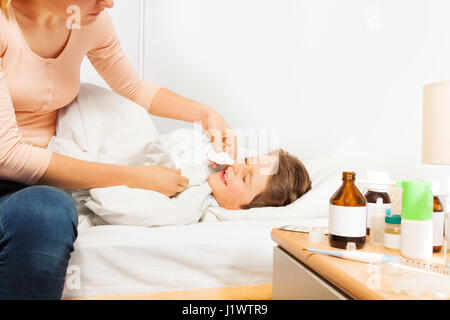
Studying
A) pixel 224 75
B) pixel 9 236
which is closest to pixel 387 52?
pixel 224 75

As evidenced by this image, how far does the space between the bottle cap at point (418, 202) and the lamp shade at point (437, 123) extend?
327 millimetres

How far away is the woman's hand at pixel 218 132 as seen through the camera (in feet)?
3.93

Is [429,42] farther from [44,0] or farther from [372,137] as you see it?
[44,0]

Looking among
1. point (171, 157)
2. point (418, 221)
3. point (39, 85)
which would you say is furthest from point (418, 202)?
point (39, 85)

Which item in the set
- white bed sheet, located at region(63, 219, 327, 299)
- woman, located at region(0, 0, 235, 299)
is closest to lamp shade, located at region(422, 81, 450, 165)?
white bed sheet, located at region(63, 219, 327, 299)

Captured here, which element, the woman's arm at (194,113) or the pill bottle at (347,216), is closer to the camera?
the pill bottle at (347,216)

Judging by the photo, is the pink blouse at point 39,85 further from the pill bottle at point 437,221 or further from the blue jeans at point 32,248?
the pill bottle at point 437,221

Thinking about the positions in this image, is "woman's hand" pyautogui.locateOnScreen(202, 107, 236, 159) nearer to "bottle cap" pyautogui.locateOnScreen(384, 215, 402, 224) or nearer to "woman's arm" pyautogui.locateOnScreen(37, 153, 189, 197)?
"woman's arm" pyautogui.locateOnScreen(37, 153, 189, 197)

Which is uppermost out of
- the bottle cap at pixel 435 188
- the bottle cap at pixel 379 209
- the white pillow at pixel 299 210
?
the bottle cap at pixel 435 188

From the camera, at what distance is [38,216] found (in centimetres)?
66

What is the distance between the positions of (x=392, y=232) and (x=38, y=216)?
67 centimetres

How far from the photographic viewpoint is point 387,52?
4.59 feet

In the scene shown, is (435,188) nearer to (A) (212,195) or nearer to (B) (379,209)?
(B) (379,209)

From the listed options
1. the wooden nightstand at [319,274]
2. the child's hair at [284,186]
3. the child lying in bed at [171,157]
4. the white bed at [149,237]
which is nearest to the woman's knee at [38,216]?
the white bed at [149,237]
